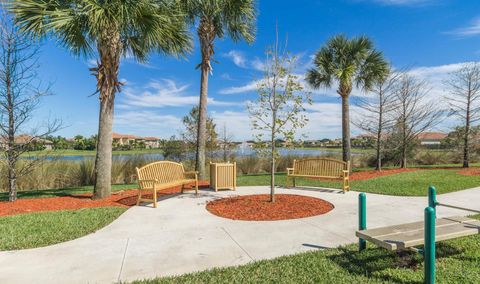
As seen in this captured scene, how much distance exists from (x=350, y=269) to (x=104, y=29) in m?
7.87

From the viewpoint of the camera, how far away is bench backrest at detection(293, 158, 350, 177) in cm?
928

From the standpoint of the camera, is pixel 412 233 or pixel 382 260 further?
pixel 382 260

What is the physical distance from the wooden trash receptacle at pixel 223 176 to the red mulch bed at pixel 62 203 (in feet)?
8.69

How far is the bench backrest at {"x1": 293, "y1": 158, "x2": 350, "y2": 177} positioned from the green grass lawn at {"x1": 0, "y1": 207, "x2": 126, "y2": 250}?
21.0ft

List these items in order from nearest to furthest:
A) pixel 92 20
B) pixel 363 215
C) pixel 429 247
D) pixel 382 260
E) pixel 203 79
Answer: pixel 429 247 → pixel 382 260 → pixel 363 215 → pixel 92 20 → pixel 203 79

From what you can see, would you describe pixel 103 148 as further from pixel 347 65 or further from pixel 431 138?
pixel 431 138

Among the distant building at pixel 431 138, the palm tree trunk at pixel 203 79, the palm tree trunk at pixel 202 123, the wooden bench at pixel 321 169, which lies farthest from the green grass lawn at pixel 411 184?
the distant building at pixel 431 138

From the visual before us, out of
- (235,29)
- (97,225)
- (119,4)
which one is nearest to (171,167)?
(97,225)

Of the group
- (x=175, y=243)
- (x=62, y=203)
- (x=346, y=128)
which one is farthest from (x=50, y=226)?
(x=346, y=128)

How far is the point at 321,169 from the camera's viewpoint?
9641 millimetres

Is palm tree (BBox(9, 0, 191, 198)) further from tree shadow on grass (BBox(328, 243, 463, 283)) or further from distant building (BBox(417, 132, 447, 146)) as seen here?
distant building (BBox(417, 132, 447, 146))

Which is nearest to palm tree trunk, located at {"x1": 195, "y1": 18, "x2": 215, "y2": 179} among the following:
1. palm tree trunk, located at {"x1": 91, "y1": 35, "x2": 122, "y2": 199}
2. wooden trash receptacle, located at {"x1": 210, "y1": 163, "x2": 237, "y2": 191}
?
wooden trash receptacle, located at {"x1": 210, "y1": 163, "x2": 237, "y2": 191}

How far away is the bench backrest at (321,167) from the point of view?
9281 millimetres

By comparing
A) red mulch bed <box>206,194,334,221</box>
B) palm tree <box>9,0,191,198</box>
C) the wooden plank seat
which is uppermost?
palm tree <box>9,0,191,198</box>
